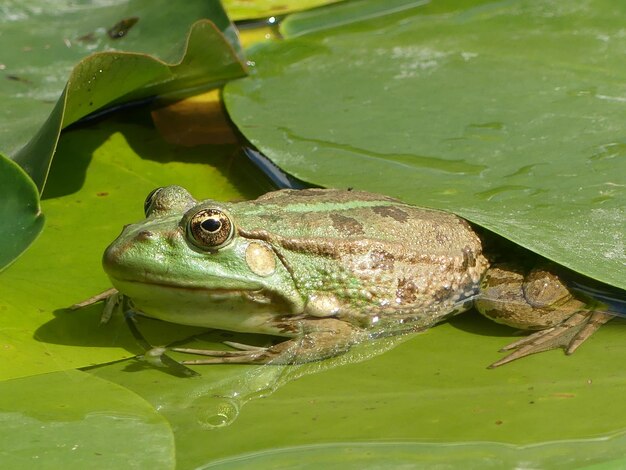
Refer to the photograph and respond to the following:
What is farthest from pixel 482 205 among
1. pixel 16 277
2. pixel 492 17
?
pixel 16 277

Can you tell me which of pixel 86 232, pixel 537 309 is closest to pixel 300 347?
pixel 537 309

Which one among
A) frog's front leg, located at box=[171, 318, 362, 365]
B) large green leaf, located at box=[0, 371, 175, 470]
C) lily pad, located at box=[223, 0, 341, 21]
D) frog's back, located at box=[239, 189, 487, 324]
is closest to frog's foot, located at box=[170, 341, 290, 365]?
frog's front leg, located at box=[171, 318, 362, 365]

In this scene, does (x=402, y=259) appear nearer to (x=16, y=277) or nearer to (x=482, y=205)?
(x=482, y=205)

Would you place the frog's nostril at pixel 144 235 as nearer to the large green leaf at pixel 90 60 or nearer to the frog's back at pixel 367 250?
the frog's back at pixel 367 250

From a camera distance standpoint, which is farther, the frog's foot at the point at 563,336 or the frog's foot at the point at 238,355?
the frog's foot at the point at 238,355

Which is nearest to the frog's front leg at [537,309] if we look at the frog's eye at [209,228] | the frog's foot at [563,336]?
the frog's foot at [563,336]

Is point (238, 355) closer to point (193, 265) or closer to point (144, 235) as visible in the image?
point (193, 265)
